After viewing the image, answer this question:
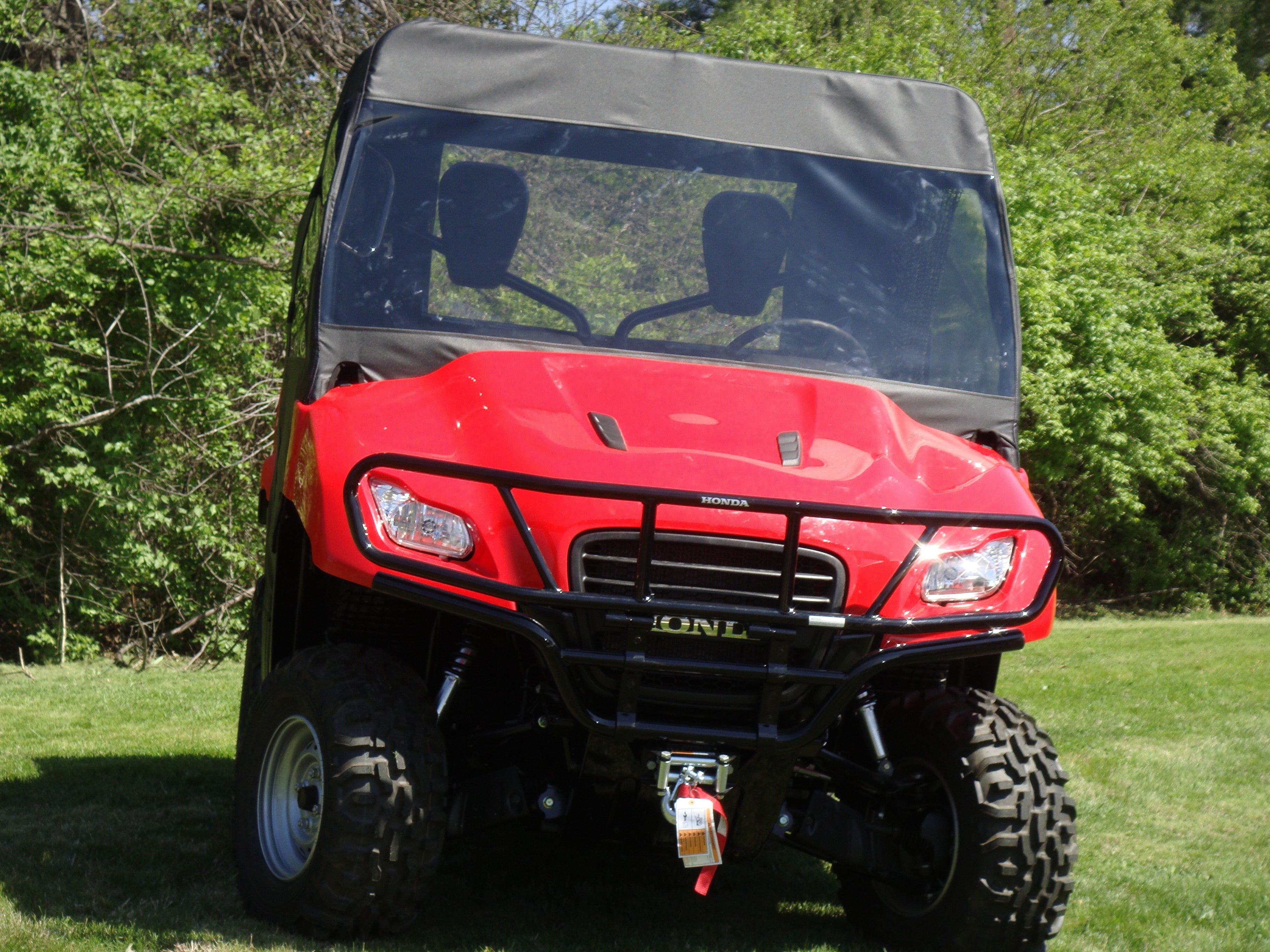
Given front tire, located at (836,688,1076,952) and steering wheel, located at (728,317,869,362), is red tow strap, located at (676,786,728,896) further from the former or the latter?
steering wheel, located at (728,317,869,362)

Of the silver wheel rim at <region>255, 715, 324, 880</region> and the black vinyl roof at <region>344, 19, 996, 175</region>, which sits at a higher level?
the black vinyl roof at <region>344, 19, 996, 175</region>

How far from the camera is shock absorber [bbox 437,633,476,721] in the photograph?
141 inches

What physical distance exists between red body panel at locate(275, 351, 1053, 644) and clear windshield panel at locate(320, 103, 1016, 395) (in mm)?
329

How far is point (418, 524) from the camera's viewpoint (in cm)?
334

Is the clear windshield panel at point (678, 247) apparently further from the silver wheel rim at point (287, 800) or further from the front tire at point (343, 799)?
the silver wheel rim at point (287, 800)

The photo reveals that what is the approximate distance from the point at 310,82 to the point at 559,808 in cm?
1416

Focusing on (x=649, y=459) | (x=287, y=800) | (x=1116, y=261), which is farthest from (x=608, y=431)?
(x=1116, y=261)

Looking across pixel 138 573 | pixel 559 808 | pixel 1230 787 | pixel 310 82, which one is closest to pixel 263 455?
pixel 138 573

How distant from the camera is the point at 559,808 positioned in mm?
3674

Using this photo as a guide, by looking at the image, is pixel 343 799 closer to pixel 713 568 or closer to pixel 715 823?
pixel 715 823

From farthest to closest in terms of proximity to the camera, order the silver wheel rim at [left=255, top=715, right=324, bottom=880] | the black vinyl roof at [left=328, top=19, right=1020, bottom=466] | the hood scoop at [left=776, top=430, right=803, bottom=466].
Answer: the black vinyl roof at [left=328, top=19, right=1020, bottom=466]
the silver wheel rim at [left=255, top=715, right=324, bottom=880]
the hood scoop at [left=776, top=430, right=803, bottom=466]

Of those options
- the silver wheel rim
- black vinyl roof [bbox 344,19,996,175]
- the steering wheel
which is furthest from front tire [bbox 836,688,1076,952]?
black vinyl roof [bbox 344,19,996,175]

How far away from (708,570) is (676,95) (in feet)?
6.32

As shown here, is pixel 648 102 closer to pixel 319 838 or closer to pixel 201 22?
pixel 319 838
